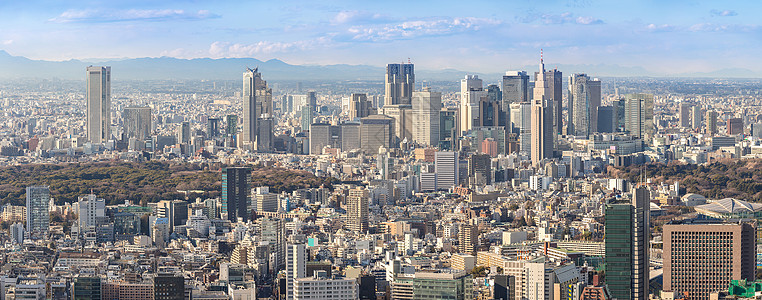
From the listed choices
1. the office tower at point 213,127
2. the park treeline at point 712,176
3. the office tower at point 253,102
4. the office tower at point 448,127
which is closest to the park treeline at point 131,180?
the park treeline at point 712,176

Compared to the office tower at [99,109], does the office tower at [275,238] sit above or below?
below

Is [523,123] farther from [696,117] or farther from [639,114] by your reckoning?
[696,117]

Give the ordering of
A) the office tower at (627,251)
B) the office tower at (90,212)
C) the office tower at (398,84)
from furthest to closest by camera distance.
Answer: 1. the office tower at (398,84)
2. the office tower at (90,212)
3. the office tower at (627,251)

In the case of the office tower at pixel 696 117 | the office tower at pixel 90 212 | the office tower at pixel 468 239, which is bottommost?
the office tower at pixel 468 239

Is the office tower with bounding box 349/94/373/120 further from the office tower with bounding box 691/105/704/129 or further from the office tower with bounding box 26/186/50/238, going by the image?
the office tower with bounding box 26/186/50/238

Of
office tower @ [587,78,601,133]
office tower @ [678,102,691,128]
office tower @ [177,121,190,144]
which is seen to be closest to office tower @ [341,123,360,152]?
office tower @ [177,121,190,144]

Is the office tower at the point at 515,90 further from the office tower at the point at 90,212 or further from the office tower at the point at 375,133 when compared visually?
the office tower at the point at 90,212

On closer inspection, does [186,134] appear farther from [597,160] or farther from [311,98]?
[597,160]

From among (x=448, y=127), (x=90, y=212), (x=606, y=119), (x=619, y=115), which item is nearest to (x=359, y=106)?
(x=448, y=127)

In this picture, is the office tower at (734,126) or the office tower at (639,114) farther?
the office tower at (639,114)
